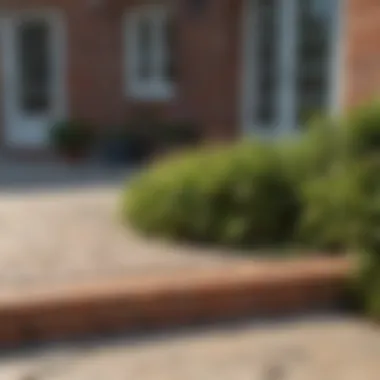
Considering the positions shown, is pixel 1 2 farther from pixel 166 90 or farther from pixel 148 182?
pixel 148 182

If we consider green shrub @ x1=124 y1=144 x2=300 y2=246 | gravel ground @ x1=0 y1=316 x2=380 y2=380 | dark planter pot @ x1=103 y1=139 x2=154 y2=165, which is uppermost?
green shrub @ x1=124 y1=144 x2=300 y2=246

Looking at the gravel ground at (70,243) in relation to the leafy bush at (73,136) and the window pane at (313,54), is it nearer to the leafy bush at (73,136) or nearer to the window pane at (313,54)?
the window pane at (313,54)

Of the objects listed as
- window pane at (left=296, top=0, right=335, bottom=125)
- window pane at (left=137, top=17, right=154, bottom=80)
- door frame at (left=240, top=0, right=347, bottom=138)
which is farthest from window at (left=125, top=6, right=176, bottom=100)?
window pane at (left=296, top=0, right=335, bottom=125)

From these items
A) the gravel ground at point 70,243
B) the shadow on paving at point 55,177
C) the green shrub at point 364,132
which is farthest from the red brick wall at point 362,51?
the shadow on paving at point 55,177

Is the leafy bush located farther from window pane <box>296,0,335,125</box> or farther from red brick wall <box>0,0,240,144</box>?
window pane <box>296,0,335,125</box>

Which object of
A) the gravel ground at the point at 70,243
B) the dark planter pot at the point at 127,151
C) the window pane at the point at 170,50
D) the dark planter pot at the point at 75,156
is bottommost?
the dark planter pot at the point at 75,156

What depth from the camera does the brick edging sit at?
5625 mm

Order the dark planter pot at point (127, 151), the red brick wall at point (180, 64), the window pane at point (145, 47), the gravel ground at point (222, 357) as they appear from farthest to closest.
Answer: the window pane at point (145, 47) → the dark planter pot at point (127, 151) → the red brick wall at point (180, 64) → the gravel ground at point (222, 357)

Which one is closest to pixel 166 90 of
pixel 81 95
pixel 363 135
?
pixel 81 95

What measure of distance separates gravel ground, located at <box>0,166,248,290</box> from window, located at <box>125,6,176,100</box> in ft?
15.2

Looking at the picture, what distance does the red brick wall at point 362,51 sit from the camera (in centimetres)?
931

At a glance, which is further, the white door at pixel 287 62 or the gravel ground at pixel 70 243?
the white door at pixel 287 62

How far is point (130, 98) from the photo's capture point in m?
16.5

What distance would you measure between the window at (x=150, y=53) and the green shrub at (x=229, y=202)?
7.87 metres
